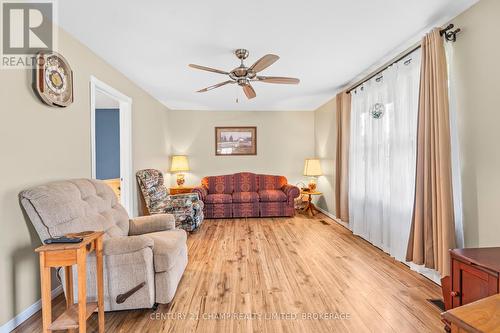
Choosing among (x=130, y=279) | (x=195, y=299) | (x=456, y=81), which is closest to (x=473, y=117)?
(x=456, y=81)

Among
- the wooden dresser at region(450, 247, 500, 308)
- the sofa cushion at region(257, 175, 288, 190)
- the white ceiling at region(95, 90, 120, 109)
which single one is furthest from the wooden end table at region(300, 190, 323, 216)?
the white ceiling at region(95, 90, 120, 109)

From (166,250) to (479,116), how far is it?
2.82 meters

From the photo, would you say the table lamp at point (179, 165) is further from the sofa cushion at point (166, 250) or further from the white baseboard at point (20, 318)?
the white baseboard at point (20, 318)

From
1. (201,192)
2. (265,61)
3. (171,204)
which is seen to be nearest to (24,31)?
(265,61)

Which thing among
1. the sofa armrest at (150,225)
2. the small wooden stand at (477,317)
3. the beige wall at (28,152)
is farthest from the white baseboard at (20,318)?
the small wooden stand at (477,317)

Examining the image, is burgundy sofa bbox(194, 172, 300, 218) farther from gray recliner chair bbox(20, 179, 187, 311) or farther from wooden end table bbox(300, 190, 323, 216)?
gray recliner chair bbox(20, 179, 187, 311)

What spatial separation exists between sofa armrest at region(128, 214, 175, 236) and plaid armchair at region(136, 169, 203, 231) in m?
1.34

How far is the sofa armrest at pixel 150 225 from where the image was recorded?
241 centimetres

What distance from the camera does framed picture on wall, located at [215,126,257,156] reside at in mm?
5789

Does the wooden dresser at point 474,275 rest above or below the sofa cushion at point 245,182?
below

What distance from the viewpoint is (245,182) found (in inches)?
220

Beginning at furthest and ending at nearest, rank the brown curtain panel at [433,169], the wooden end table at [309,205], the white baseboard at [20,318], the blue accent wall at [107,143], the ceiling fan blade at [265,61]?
the blue accent wall at [107,143] → the wooden end table at [309,205] → the ceiling fan blade at [265,61] → the brown curtain panel at [433,169] → the white baseboard at [20,318]

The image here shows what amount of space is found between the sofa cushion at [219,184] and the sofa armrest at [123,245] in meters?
3.60

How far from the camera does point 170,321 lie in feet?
5.82
